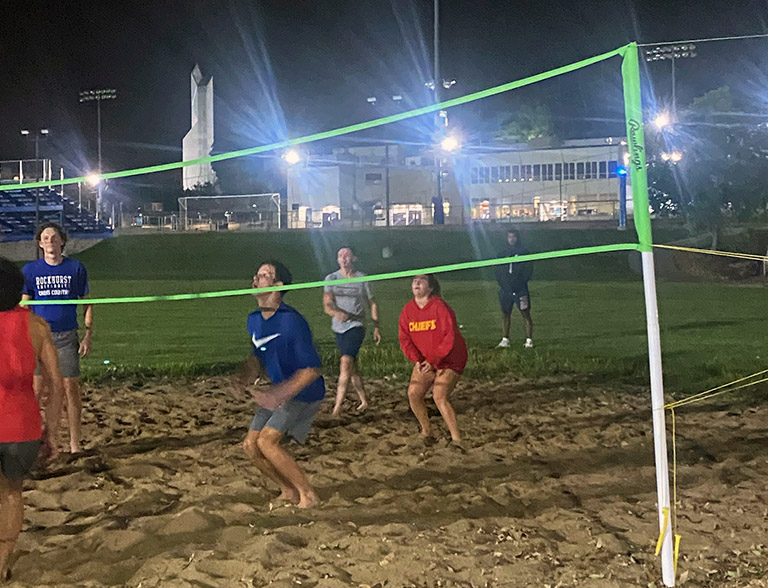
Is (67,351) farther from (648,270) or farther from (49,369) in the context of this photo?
(648,270)

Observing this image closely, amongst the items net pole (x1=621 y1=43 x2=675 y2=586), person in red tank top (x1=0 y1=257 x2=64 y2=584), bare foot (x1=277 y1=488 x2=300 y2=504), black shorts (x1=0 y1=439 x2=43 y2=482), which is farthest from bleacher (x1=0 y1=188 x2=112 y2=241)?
net pole (x1=621 y1=43 x2=675 y2=586)

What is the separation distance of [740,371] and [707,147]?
2358 centimetres

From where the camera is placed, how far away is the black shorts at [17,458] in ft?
11.6

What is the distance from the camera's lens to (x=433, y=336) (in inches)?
236

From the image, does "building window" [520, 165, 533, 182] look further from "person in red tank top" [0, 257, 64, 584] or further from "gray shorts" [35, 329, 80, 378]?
"person in red tank top" [0, 257, 64, 584]

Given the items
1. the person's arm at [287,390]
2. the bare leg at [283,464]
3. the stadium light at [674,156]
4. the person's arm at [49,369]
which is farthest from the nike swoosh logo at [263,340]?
the stadium light at [674,156]

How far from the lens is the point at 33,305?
18.7 ft

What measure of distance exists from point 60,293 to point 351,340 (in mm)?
2409

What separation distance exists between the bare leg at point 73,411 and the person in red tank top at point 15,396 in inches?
86.4

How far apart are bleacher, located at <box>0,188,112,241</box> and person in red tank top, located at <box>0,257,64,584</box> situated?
107 ft

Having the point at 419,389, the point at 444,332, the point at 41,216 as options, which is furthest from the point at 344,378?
the point at 41,216

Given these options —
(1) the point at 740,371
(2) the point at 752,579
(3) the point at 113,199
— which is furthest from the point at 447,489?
(3) the point at 113,199

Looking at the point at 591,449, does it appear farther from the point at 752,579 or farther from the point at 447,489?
the point at 752,579

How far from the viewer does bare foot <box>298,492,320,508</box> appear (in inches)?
183
